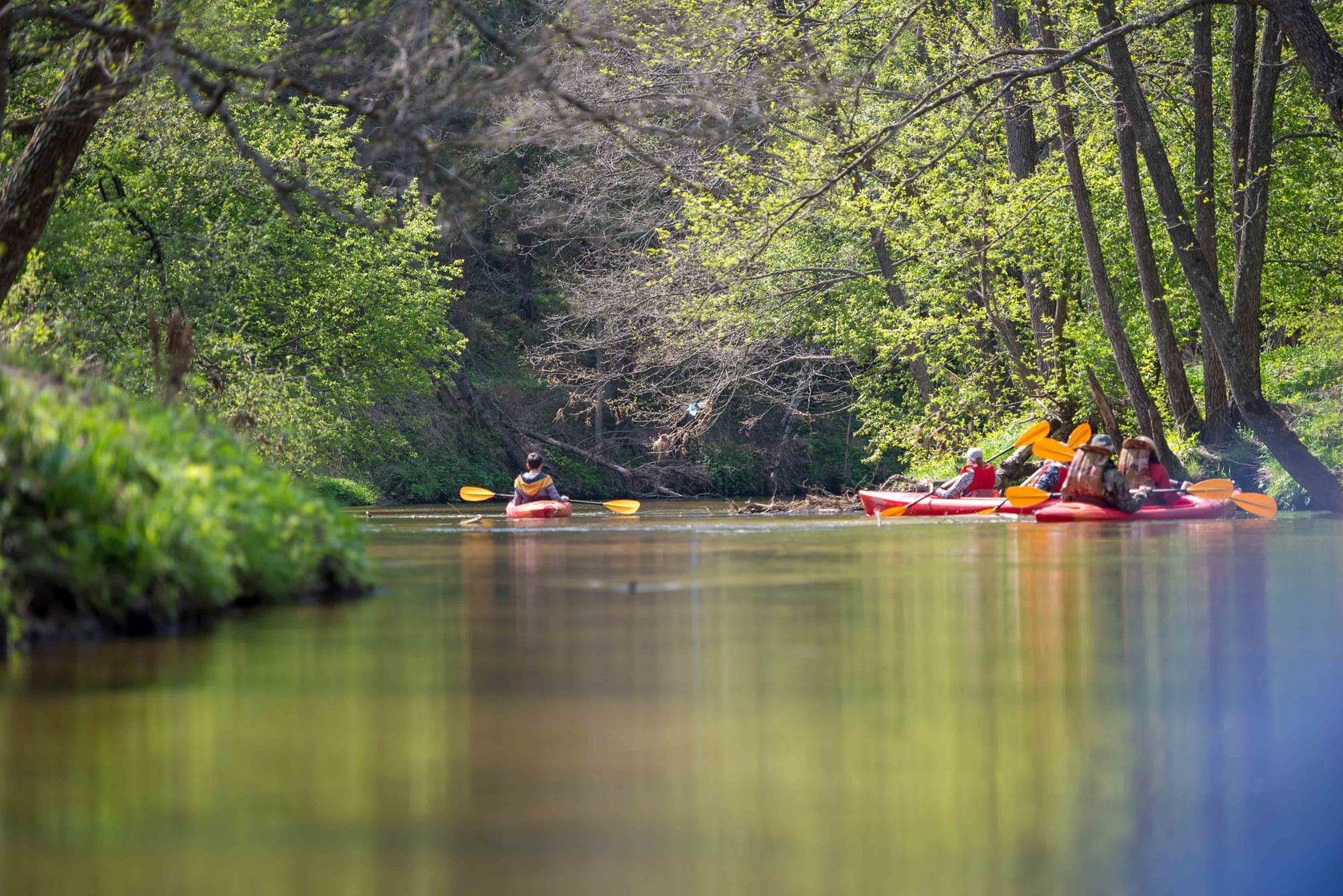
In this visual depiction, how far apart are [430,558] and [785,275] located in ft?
58.5

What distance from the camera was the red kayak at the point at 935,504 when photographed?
22344mm

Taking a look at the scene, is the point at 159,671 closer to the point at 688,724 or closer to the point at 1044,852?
the point at 688,724

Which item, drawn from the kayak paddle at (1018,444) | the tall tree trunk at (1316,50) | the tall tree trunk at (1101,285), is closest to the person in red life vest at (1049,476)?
the kayak paddle at (1018,444)

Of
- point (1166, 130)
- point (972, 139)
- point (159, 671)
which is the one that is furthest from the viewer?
point (972, 139)

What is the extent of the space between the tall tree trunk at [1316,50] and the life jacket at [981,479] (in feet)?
26.7

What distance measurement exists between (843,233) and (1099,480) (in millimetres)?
11005

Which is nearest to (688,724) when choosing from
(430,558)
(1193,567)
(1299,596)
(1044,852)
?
(1044,852)

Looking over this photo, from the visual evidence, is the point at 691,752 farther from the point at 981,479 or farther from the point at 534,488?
the point at 534,488

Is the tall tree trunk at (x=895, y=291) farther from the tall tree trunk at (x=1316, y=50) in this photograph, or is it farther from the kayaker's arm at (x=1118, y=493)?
the tall tree trunk at (x=1316, y=50)

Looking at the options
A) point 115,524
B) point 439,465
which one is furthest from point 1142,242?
point 439,465

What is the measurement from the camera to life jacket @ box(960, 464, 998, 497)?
23.6 meters

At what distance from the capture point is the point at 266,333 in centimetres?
2941

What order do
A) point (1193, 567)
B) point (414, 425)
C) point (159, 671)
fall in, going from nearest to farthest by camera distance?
point (159, 671), point (1193, 567), point (414, 425)

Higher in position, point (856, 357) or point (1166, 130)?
point (1166, 130)
